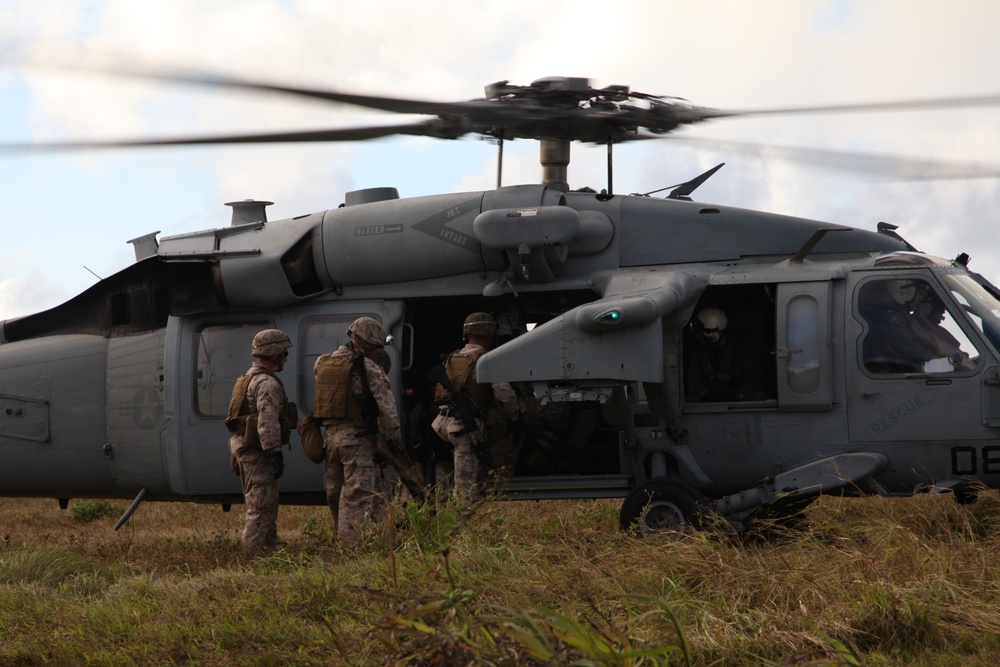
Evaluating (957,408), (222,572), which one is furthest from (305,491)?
(957,408)

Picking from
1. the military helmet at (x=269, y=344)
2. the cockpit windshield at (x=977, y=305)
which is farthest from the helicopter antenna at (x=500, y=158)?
the cockpit windshield at (x=977, y=305)

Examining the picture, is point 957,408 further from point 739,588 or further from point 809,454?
point 739,588

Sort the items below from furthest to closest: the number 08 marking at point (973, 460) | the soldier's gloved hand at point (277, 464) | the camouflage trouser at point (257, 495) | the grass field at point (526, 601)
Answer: the soldier's gloved hand at point (277, 464)
the camouflage trouser at point (257, 495)
the number 08 marking at point (973, 460)
the grass field at point (526, 601)

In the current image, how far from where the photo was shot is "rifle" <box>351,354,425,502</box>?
7719 mm

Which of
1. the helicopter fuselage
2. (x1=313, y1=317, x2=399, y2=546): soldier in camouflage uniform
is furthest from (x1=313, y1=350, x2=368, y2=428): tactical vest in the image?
the helicopter fuselage

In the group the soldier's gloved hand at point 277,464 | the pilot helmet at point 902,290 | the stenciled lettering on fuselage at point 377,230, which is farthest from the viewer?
the stenciled lettering on fuselage at point 377,230

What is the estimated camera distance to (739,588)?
4996 millimetres

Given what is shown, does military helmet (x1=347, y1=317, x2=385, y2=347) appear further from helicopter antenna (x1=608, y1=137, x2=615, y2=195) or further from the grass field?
helicopter antenna (x1=608, y1=137, x2=615, y2=195)

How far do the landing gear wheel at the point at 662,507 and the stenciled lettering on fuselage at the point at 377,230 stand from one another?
266 centimetres

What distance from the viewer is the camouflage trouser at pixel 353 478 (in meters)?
7.68

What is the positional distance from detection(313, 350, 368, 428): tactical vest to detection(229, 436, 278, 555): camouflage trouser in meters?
0.58

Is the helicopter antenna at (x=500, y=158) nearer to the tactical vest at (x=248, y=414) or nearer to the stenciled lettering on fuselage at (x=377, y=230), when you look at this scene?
the stenciled lettering on fuselage at (x=377, y=230)

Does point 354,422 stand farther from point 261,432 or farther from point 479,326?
point 479,326

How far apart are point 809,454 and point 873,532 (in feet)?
5.05
